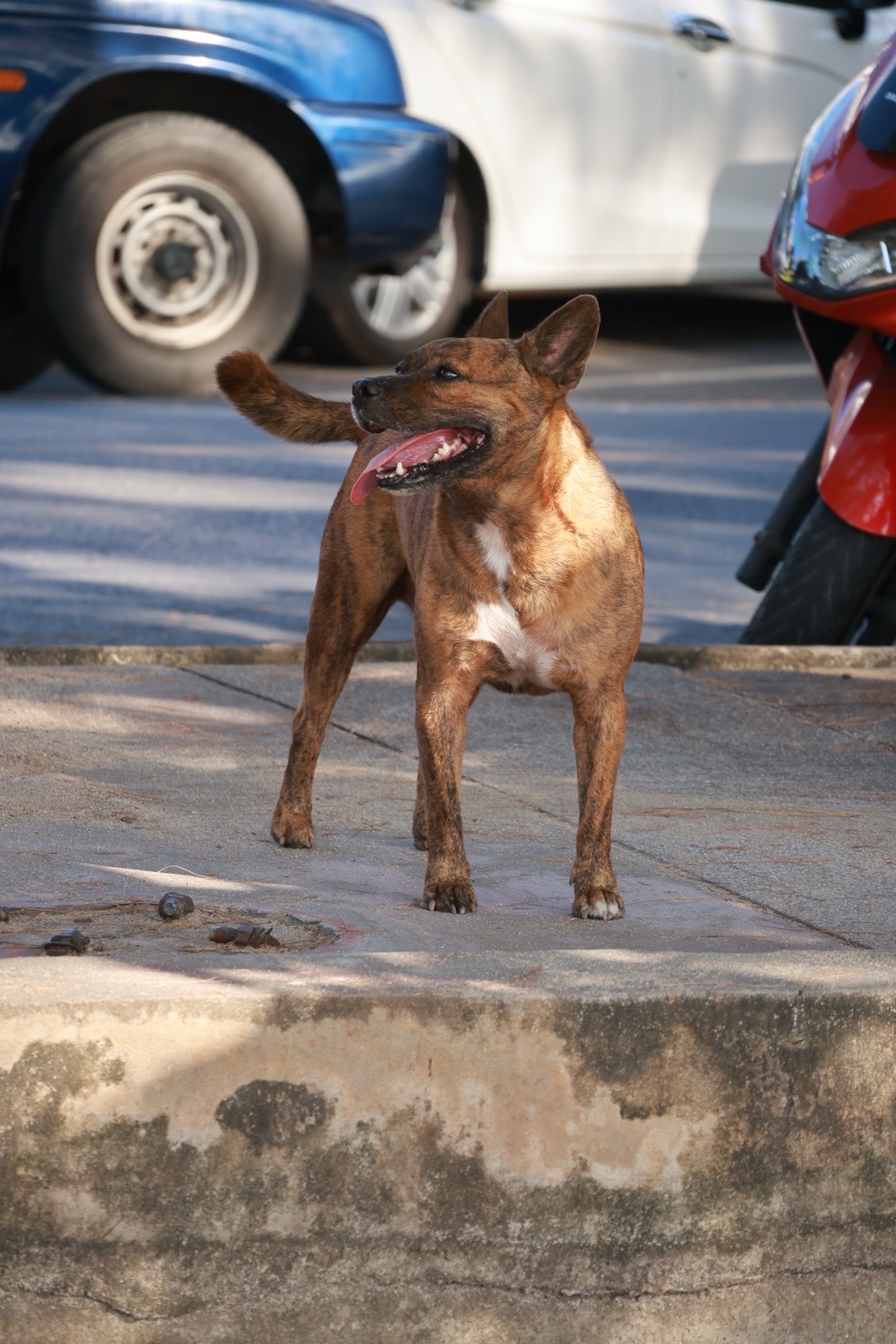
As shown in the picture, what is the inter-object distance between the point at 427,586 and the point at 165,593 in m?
3.35

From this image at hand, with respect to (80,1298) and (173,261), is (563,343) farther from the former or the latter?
(173,261)

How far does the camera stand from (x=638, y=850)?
177 inches

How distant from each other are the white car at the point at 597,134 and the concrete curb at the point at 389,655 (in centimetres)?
507

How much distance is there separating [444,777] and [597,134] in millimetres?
8026

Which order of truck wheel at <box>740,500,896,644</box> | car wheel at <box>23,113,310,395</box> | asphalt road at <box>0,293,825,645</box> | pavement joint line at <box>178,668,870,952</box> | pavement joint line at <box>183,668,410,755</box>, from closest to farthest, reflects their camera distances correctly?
pavement joint line at <box>178,668,870,952</box> < pavement joint line at <box>183,668,410,755</box> < truck wheel at <box>740,500,896,644</box> < asphalt road at <box>0,293,825,645</box> < car wheel at <box>23,113,310,395</box>

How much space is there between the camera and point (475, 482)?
4.07 m

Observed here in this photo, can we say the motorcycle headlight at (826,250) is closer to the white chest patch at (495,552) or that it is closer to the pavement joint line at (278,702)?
the pavement joint line at (278,702)

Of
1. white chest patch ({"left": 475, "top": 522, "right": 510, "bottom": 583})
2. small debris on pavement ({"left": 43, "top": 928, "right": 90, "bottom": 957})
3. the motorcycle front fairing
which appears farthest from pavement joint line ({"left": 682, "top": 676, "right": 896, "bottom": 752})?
small debris on pavement ({"left": 43, "top": 928, "right": 90, "bottom": 957})

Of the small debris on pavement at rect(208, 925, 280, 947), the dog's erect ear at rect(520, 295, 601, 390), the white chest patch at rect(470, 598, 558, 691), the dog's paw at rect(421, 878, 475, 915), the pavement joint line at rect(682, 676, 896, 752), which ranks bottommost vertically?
the pavement joint line at rect(682, 676, 896, 752)

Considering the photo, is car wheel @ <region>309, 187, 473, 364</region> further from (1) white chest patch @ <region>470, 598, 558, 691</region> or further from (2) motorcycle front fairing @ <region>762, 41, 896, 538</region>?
(1) white chest patch @ <region>470, 598, 558, 691</region>

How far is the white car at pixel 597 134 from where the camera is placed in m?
11.1

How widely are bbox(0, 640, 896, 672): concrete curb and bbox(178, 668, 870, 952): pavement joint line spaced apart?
0.26 metres

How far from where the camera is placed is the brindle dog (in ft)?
13.3

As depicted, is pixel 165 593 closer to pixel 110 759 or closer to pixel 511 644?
pixel 110 759
